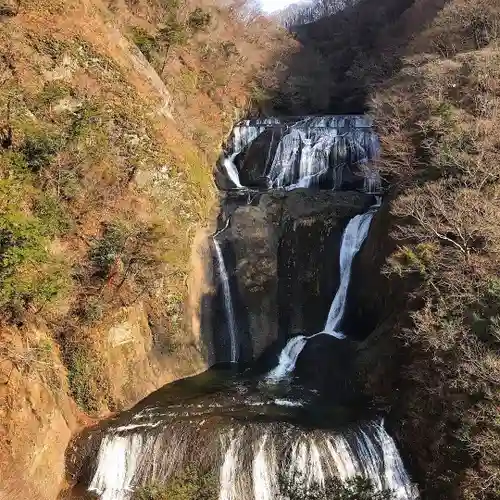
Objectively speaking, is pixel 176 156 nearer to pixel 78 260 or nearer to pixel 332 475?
pixel 78 260

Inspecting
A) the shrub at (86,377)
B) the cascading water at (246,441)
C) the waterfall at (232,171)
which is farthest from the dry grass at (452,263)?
the waterfall at (232,171)

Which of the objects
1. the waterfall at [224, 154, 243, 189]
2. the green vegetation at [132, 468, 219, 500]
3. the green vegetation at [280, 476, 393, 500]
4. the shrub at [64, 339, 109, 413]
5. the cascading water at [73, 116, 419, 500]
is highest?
the waterfall at [224, 154, 243, 189]

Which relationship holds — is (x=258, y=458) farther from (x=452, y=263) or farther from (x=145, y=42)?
(x=145, y=42)

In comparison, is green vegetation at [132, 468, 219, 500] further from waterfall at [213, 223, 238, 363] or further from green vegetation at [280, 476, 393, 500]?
waterfall at [213, 223, 238, 363]

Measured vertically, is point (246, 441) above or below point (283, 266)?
below

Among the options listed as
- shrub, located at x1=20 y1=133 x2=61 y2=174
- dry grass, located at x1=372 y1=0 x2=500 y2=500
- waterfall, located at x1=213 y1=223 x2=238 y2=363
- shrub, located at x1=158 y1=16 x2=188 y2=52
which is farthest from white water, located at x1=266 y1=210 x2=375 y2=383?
shrub, located at x1=158 y1=16 x2=188 y2=52

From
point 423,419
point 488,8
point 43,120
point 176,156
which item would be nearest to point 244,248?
point 176,156

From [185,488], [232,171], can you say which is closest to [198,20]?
[232,171]
